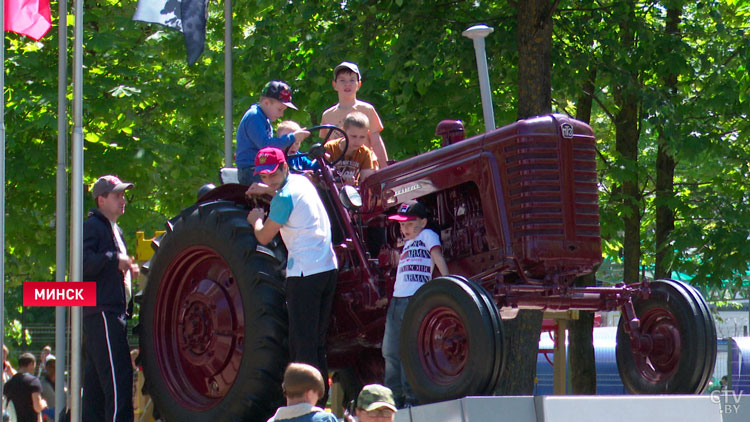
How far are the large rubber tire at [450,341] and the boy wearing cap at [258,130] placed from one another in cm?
182

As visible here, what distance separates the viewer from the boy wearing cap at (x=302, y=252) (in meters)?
6.66

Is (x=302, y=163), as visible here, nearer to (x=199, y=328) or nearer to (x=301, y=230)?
(x=301, y=230)

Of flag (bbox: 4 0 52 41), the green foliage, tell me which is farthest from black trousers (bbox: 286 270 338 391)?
the green foliage

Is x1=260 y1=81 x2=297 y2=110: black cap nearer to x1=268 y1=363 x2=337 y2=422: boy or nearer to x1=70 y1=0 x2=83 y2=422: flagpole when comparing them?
x1=70 y1=0 x2=83 y2=422: flagpole

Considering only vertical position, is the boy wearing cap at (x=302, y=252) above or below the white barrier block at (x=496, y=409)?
above

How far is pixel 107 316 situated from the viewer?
7379mm

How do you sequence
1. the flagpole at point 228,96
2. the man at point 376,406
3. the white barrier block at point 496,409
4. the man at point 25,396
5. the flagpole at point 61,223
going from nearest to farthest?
the man at point 376,406
the white barrier block at point 496,409
the flagpole at point 61,223
the man at point 25,396
the flagpole at point 228,96

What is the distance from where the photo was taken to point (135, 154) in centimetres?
1627

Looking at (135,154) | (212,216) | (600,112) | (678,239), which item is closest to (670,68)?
(678,239)

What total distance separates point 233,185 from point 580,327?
789 centimetres

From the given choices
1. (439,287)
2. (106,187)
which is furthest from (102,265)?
(439,287)

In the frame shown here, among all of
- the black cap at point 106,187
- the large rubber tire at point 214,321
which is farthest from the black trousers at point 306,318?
the black cap at point 106,187

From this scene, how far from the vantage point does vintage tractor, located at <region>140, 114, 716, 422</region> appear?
20.4ft
